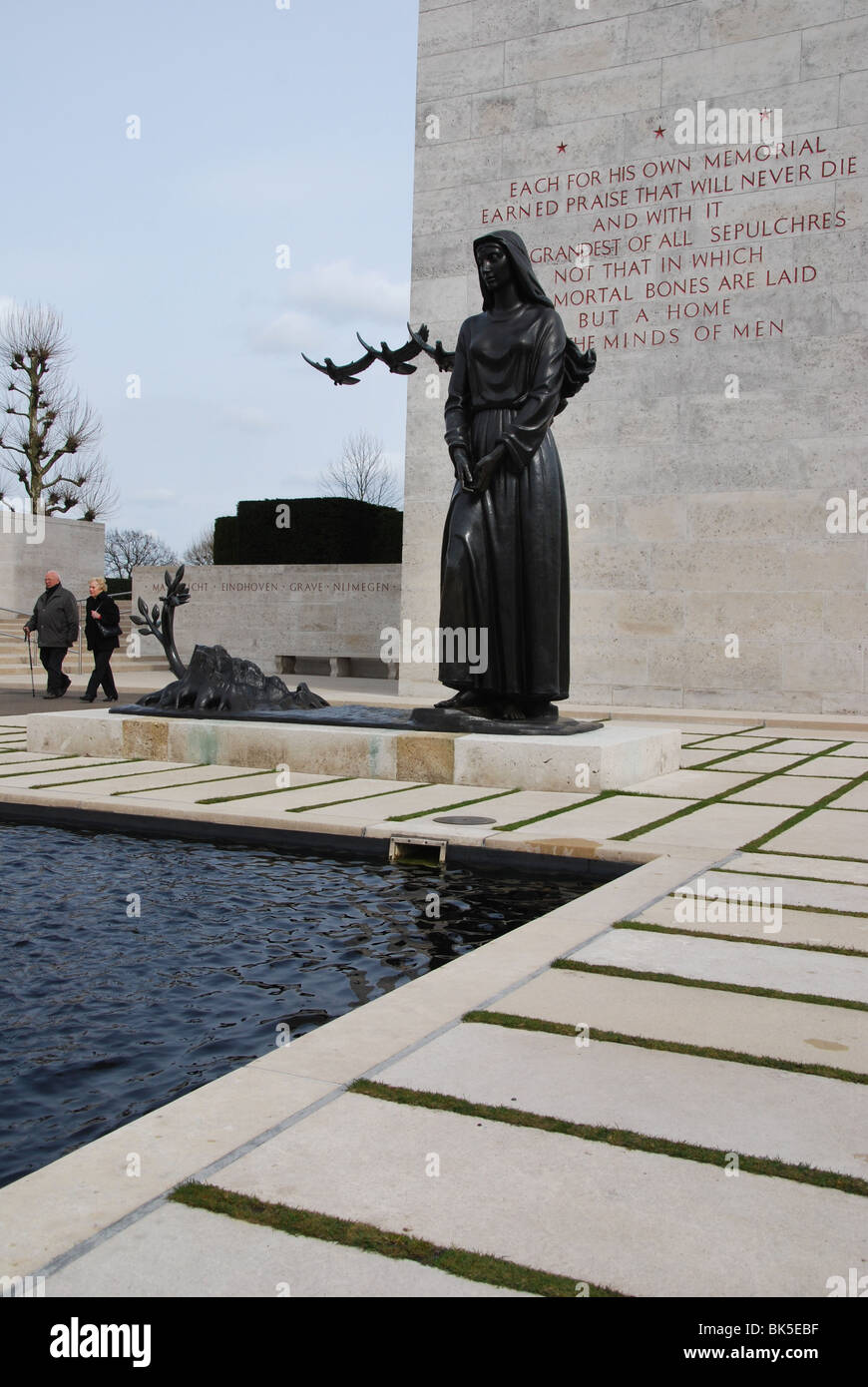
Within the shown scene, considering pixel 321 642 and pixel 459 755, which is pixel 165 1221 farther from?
pixel 321 642

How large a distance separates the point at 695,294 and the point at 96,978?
11.6m

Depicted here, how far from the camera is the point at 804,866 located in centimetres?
466

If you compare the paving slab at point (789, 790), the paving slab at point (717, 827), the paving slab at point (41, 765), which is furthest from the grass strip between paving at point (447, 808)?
the paving slab at point (41, 765)

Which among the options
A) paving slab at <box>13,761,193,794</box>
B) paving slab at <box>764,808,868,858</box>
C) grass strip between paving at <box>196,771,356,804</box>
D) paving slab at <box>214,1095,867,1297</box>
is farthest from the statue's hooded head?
paving slab at <box>214,1095,867,1297</box>

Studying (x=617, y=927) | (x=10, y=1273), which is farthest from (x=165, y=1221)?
(x=617, y=927)

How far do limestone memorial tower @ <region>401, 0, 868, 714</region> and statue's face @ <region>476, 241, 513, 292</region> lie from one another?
644 cm

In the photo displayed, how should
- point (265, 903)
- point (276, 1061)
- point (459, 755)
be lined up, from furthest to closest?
1. point (459, 755)
2. point (265, 903)
3. point (276, 1061)

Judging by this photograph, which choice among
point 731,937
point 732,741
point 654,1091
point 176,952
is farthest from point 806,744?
point 654,1091

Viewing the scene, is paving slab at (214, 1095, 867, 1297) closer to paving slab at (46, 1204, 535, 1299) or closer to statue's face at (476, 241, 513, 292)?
paving slab at (46, 1204, 535, 1299)

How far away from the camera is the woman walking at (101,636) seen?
42.1ft

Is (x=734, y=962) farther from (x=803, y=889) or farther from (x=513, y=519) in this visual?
(x=513, y=519)

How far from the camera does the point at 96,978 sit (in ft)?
11.0

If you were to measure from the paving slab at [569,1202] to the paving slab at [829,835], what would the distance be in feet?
10.3

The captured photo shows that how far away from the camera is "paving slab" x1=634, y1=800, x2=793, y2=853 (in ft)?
16.7
